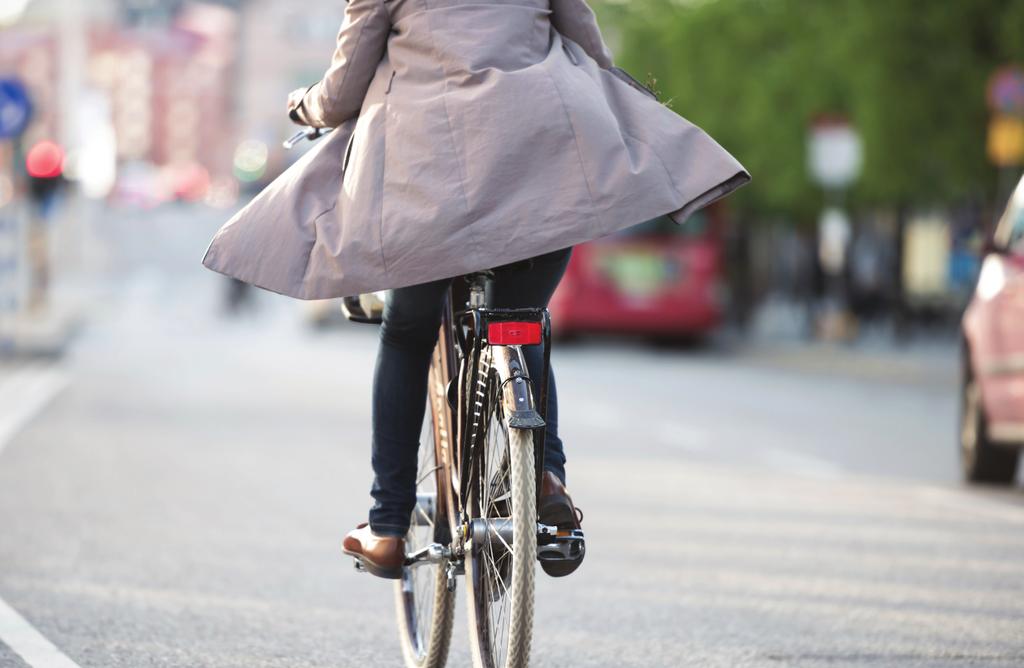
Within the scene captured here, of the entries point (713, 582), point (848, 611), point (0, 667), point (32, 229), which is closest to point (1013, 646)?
point (848, 611)

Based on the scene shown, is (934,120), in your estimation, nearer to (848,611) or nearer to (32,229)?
(32,229)

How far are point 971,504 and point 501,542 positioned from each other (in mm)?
5553

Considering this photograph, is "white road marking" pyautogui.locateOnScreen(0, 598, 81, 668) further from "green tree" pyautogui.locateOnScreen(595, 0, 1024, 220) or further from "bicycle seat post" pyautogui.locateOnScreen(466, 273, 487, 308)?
"green tree" pyautogui.locateOnScreen(595, 0, 1024, 220)

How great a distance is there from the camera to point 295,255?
4.74 meters

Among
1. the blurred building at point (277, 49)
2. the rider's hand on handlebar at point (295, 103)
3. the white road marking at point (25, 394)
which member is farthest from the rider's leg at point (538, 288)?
the blurred building at point (277, 49)

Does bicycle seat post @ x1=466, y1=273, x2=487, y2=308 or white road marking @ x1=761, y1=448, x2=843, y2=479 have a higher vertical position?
bicycle seat post @ x1=466, y1=273, x2=487, y2=308

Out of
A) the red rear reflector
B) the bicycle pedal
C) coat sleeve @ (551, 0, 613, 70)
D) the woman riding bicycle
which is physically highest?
coat sleeve @ (551, 0, 613, 70)

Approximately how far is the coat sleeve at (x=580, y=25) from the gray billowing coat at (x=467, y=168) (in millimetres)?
78

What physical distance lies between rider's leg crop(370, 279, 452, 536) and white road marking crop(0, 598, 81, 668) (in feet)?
3.13

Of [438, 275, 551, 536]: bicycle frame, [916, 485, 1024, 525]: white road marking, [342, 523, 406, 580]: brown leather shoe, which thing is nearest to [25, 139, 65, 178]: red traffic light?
[916, 485, 1024, 525]: white road marking

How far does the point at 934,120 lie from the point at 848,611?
18868 mm

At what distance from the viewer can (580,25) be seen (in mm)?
4949

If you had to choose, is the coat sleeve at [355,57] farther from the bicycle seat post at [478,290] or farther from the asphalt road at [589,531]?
the asphalt road at [589,531]

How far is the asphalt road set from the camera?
613 centimetres
